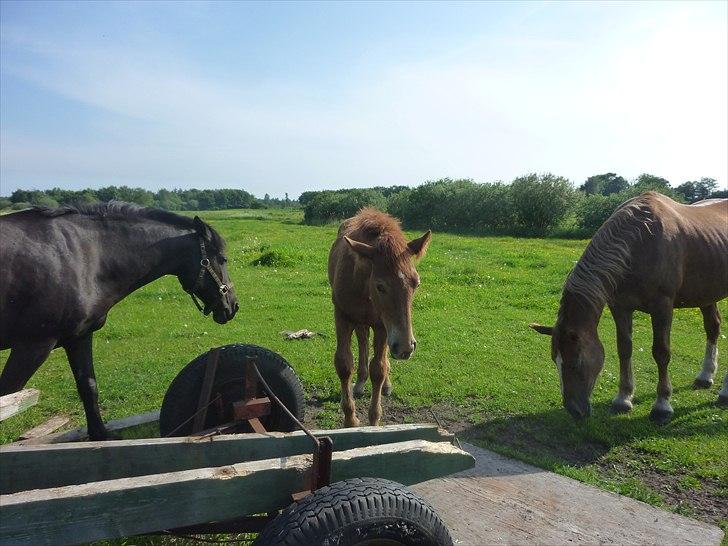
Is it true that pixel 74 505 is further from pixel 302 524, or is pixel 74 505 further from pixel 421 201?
pixel 421 201

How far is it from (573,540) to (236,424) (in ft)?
7.61

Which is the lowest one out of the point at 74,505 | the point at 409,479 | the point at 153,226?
the point at 409,479

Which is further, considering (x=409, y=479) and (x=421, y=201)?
(x=421, y=201)

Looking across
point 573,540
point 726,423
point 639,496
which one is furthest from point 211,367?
point 726,423

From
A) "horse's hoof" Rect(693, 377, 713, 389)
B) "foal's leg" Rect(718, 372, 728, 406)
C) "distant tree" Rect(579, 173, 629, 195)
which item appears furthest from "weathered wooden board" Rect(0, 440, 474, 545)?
"distant tree" Rect(579, 173, 629, 195)

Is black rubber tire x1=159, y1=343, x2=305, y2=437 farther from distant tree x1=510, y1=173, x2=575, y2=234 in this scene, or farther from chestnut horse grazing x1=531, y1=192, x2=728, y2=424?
distant tree x1=510, y1=173, x2=575, y2=234

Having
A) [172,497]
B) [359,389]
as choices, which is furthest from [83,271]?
[359,389]

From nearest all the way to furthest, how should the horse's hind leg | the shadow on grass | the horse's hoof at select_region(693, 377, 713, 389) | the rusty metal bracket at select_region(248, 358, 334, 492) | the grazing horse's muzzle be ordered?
1. the rusty metal bracket at select_region(248, 358, 334, 492)
2. the horse's hind leg
3. the shadow on grass
4. the grazing horse's muzzle
5. the horse's hoof at select_region(693, 377, 713, 389)

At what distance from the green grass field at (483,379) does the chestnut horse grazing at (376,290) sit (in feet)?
2.86

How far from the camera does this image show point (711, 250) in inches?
230

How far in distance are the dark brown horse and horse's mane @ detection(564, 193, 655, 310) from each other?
359 cm

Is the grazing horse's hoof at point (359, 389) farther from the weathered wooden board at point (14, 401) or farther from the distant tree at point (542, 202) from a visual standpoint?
the distant tree at point (542, 202)

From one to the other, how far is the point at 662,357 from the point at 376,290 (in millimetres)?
3630

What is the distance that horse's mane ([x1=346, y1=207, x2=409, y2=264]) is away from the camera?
4.03m
